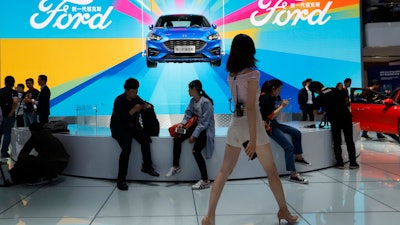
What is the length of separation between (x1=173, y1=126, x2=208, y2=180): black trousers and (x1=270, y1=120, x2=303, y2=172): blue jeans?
36.7 inches

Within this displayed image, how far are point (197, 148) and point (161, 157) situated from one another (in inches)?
21.8

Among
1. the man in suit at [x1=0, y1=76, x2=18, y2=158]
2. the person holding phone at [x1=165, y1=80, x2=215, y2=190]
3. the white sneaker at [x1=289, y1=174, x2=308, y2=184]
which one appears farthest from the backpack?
the man in suit at [x1=0, y1=76, x2=18, y2=158]

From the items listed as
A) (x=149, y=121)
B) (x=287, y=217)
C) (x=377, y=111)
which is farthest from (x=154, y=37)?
(x=287, y=217)

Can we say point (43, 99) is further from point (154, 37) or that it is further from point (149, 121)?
point (154, 37)

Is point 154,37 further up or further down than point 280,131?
further up

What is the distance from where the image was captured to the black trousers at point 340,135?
5.41 meters

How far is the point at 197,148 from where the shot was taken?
4539 mm

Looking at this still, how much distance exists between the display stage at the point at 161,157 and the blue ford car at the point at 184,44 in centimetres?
351

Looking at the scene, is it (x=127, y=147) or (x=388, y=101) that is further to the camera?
(x=388, y=101)

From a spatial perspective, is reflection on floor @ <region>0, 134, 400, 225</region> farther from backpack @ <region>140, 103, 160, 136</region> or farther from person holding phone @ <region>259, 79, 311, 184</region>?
backpack @ <region>140, 103, 160, 136</region>

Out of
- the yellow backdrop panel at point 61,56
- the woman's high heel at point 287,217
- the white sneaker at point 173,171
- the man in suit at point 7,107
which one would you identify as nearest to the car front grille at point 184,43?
the yellow backdrop panel at point 61,56

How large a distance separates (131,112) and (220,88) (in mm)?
5959

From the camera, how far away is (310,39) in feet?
34.4

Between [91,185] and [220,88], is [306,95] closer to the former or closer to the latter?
[220,88]
